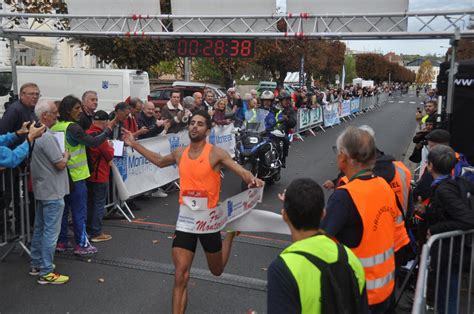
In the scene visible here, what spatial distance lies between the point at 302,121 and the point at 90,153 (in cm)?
1365

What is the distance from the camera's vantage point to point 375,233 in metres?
2.87

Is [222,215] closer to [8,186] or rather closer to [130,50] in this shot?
[8,186]

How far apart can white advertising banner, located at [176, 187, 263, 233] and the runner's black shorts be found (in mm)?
39

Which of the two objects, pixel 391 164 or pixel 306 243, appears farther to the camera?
pixel 391 164

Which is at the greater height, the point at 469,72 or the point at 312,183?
the point at 469,72

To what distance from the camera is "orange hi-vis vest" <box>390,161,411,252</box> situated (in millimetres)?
3512

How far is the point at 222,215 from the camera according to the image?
13.8 ft

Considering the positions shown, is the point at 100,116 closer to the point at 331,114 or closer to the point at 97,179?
the point at 97,179

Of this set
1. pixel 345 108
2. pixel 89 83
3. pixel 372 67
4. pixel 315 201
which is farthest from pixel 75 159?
pixel 372 67

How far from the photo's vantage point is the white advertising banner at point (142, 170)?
7.78 m

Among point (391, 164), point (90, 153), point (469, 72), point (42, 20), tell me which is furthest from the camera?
point (42, 20)

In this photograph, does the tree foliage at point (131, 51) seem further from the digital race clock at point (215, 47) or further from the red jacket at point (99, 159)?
the red jacket at point (99, 159)

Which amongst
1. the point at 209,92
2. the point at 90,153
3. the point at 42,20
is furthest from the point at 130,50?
the point at 90,153

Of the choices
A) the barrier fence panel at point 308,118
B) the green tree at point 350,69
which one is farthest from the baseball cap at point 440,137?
the green tree at point 350,69
